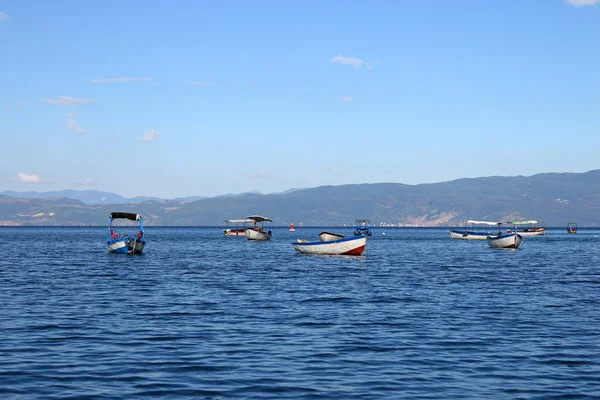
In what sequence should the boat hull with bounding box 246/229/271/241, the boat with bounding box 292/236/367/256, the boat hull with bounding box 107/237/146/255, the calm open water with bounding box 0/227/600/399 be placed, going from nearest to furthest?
the calm open water with bounding box 0/227/600/399 → the boat with bounding box 292/236/367/256 → the boat hull with bounding box 107/237/146/255 → the boat hull with bounding box 246/229/271/241

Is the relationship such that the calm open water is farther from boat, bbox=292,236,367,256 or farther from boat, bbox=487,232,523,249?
boat, bbox=487,232,523,249

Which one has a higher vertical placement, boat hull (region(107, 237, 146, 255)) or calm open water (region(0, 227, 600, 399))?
boat hull (region(107, 237, 146, 255))

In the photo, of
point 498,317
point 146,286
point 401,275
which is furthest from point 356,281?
point 498,317

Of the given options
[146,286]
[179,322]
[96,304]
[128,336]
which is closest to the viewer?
[128,336]

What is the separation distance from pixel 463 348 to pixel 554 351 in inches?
120

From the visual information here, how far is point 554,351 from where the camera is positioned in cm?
2511

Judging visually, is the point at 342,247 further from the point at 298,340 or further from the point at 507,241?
the point at 298,340

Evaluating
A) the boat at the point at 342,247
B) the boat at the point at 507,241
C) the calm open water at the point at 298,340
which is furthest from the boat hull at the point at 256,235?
the calm open water at the point at 298,340

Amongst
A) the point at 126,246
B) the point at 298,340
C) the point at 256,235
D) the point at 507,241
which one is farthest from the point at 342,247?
the point at 256,235

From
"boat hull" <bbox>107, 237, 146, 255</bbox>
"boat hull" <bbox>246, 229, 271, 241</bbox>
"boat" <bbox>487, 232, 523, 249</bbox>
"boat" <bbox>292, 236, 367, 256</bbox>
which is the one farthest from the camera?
"boat hull" <bbox>246, 229, 271, 241</bbox>

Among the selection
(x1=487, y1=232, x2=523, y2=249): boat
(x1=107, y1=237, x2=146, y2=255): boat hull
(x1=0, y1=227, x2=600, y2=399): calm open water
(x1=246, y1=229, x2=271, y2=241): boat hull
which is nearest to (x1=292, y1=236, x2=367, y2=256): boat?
(x1=107, y1=237, x2=146, y2=255): boat hull

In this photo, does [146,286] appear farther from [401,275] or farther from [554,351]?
[554,351]

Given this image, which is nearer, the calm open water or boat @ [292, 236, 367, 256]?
the calm open water

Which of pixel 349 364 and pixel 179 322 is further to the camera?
pixel 179 322
